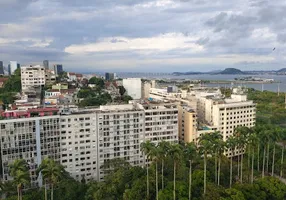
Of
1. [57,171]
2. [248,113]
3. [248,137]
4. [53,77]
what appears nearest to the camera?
[57,171]

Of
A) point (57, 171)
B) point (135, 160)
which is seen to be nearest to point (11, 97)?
point (135, 160)

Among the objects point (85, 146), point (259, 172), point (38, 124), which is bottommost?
point (259, 172)

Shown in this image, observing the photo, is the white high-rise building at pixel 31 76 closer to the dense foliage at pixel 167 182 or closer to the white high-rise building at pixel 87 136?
the white high-rise building at pixel 87 136

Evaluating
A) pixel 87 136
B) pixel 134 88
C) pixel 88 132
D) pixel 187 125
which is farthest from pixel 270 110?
pixel 87 136

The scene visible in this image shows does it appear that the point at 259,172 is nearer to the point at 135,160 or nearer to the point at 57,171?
the point at 135,160

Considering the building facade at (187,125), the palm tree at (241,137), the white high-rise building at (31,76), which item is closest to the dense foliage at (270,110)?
the building facade at (187,125)

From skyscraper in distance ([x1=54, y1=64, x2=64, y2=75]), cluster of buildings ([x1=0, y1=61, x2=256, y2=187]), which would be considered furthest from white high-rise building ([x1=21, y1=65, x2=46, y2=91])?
skyscraper in distance ([x1=54, y1=64, x2=64, y2=75])

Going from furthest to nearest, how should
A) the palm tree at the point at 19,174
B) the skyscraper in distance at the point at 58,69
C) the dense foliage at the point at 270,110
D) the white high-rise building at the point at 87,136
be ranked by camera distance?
1. the skyscraper in distance at the point at 58,69
2. the dense foliage at the point at 270,110
3. the white high-rise building at the point at 87,136
4. the palm tree at the point at 19,174
